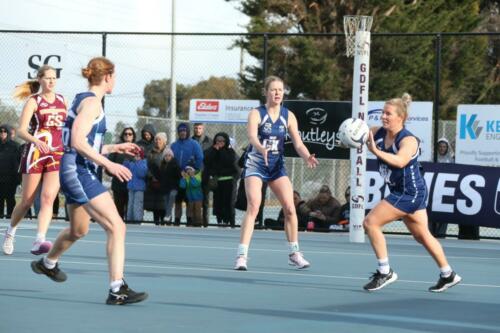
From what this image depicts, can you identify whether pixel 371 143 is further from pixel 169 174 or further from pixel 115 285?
pixel 169 174

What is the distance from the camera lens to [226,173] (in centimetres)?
2119

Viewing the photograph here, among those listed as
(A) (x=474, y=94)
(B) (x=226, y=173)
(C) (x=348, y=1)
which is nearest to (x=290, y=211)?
(B) (x=226, y=173)

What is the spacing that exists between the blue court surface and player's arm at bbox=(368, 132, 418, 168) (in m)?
1.16

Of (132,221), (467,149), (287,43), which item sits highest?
(287,43)

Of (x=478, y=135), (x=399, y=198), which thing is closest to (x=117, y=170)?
(x=399, y=198)

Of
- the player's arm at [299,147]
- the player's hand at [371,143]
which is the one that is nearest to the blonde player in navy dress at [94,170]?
the player's hand at [371,143]

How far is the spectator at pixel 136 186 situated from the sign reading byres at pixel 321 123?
2.74m

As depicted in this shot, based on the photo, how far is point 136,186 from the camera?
21.1 meters

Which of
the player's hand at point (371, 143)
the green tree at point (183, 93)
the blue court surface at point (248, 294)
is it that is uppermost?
the green tree at point (183, 93)

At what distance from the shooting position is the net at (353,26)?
702 inches

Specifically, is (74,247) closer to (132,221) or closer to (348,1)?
(132,221)

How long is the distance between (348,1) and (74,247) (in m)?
30.2

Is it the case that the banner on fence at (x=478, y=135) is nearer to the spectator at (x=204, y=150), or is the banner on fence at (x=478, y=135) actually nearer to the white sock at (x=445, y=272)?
the spectator at (x=204, y=150)

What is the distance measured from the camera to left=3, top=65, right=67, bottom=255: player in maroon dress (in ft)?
42.5
